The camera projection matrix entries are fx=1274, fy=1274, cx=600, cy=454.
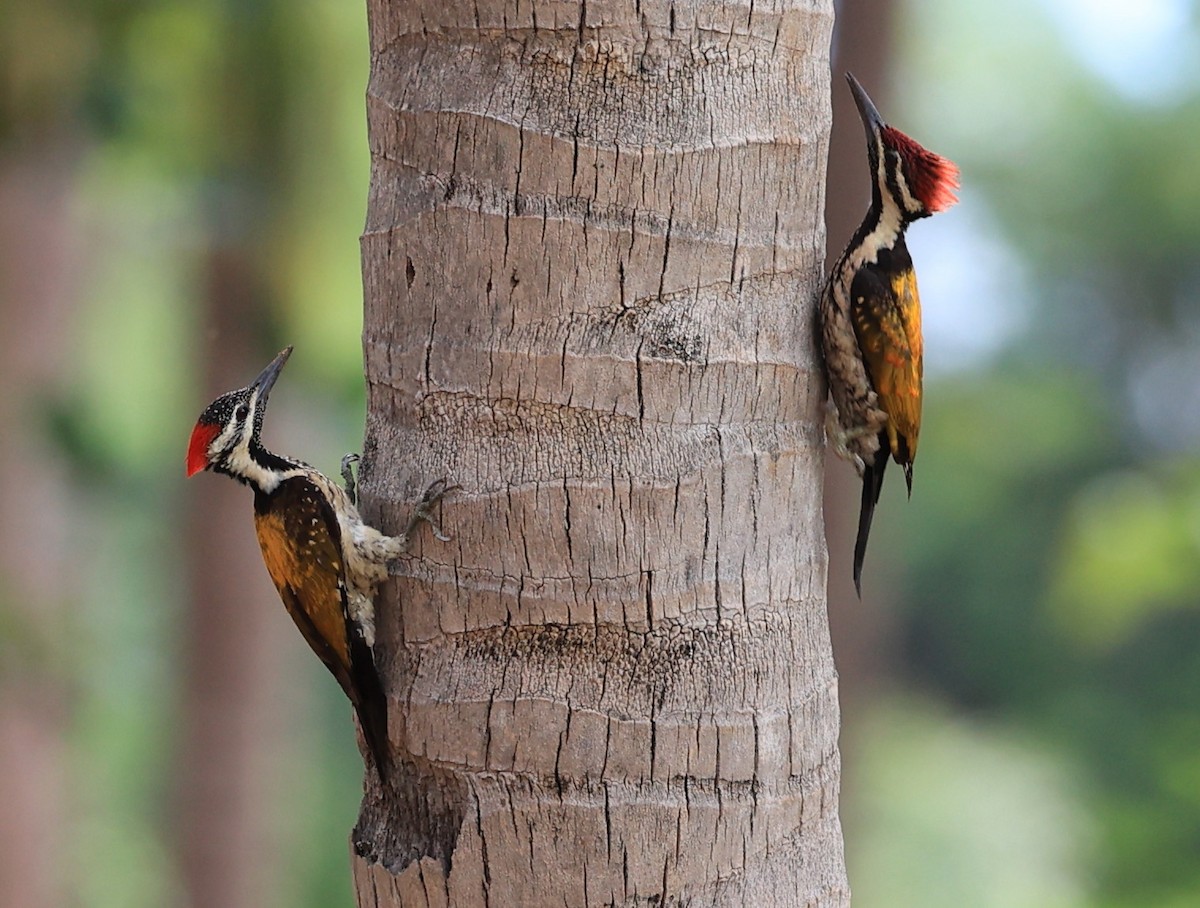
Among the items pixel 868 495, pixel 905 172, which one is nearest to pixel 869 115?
pixel 905 172

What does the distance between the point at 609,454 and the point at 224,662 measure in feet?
18.1

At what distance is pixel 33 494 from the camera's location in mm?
7234

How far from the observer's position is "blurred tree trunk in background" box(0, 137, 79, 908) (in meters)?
7.00

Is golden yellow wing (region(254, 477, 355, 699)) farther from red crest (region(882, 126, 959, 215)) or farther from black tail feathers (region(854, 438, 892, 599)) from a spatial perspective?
red crest (region(882, 126, 959, 215))

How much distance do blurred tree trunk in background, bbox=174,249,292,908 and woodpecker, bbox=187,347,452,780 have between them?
12.3 feet

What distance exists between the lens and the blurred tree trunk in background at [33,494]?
276 inches

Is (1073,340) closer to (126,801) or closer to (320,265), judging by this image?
(320,265)

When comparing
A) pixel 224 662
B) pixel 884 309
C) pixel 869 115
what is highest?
pixel 869 115

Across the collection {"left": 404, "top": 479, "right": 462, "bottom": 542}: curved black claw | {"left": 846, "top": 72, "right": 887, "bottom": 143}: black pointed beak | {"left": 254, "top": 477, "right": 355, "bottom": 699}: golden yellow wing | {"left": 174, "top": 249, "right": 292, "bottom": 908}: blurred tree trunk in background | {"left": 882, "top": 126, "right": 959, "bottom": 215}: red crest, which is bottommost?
{"left": 174, "top": 249, "right": 292, "bottom": 908}: blurred tree trunk in background

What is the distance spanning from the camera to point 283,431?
26.2ft

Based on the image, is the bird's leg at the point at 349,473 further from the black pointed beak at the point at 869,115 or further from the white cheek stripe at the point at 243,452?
the black pointed beak at the point at 869,115

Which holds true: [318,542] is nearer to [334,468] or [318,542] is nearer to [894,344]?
[894,344]

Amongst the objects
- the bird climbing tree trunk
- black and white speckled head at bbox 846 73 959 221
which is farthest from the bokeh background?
the bird climbing tree trunk

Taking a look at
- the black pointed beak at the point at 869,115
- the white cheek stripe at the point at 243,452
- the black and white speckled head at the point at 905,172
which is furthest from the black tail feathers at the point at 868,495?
the white cheek stripe at the point at 243,452
